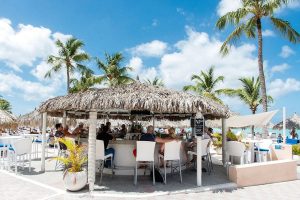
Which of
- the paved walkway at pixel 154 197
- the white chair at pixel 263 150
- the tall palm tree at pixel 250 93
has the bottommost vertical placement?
the paved walkway at pixel 154 197

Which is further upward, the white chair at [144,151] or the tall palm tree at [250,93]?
the tall palm tree at [250,93]

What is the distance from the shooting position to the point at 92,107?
7.75 m

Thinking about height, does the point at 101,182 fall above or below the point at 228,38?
below

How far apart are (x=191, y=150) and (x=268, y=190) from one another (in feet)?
10.2

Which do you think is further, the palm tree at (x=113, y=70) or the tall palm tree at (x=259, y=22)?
the palm tree at (x=113, y=70)

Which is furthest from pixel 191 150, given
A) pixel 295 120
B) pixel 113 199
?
pixel 295 120

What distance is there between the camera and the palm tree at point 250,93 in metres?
33.1

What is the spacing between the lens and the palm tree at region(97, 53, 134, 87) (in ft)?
111

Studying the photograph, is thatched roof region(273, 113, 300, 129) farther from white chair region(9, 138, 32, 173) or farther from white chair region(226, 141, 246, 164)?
white chair region(9, 138, 32, 173)

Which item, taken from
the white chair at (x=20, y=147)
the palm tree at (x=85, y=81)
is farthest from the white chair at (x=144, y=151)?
the palm tree at (x=85, y=81)

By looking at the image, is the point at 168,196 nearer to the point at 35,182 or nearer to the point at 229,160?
the point at 35,182

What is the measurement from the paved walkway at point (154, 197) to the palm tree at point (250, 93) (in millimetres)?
25461

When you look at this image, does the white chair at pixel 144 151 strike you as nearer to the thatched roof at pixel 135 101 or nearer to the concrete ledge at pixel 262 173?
the thatched roof at pixel 135 101

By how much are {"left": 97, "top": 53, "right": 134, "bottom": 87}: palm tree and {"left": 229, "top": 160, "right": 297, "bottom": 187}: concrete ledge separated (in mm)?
25570
